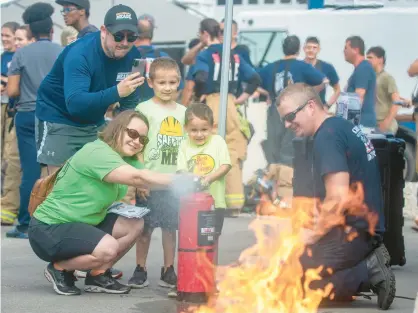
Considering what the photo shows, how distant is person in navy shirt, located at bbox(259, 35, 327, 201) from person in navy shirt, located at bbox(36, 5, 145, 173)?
4820mm

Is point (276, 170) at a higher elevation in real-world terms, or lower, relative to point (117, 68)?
lower

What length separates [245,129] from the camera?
1289 cm

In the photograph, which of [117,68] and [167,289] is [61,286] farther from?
[117,68]

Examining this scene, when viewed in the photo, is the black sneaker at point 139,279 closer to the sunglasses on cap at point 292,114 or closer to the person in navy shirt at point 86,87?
the person in navy shirt at point 86,87

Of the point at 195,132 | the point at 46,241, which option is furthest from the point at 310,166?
the point at 46,241

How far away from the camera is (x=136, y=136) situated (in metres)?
7.56

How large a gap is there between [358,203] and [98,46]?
2.32 m

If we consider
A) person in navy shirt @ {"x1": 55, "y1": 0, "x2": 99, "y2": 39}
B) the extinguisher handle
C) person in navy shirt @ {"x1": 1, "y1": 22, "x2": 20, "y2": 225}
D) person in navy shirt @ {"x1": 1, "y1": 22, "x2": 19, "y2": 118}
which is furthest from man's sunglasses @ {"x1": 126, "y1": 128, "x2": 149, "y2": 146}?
person in navy shirt @ {"x1": 1, "y1": 22, "x2": 19, "y2": 118}

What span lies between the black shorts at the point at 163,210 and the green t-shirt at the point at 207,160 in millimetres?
283

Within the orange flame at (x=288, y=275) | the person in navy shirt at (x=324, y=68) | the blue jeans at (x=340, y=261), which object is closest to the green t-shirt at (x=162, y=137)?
the orange flame at (x=288, y=275)

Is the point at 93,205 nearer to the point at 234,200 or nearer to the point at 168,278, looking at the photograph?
the point at 168,278

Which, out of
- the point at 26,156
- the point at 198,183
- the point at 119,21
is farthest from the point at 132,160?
the point at 26,156

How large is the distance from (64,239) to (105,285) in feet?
1.81

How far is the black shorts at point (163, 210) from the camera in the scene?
8.06m
